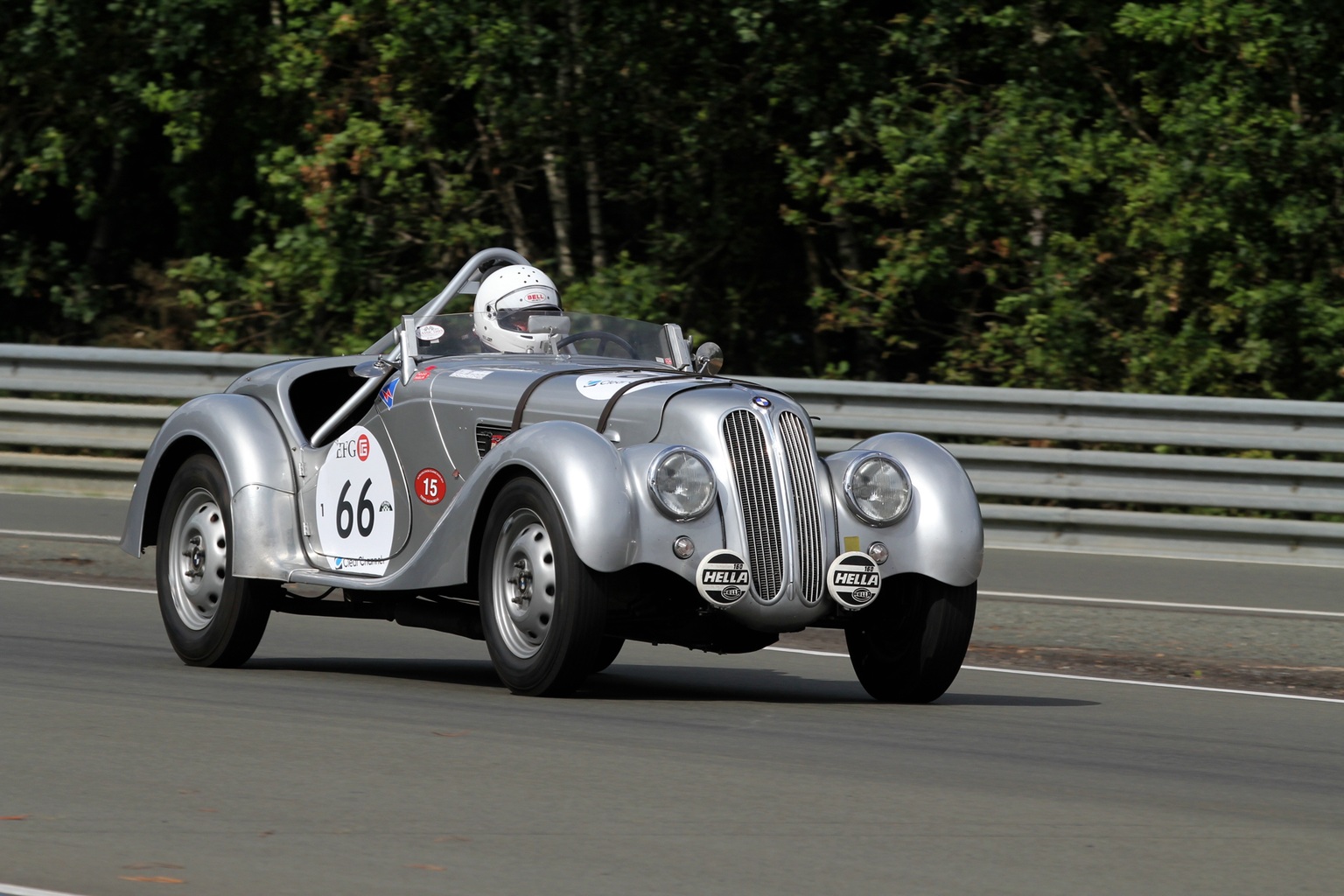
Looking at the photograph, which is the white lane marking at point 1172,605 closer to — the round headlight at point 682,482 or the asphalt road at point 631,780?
the asphalt road at point 631,780

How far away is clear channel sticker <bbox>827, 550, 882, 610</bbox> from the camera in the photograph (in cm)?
807

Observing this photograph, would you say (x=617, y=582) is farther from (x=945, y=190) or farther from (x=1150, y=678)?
(x=945, y=190)

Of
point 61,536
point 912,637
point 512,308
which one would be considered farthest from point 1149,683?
point 61,536

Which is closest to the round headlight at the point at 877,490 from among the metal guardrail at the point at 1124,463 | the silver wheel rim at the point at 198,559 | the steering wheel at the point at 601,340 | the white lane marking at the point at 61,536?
the steering wheel at the point at 601,340

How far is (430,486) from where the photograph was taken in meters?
8.86

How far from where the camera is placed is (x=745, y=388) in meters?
8.44

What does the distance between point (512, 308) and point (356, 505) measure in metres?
1.15

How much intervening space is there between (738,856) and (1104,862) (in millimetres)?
969

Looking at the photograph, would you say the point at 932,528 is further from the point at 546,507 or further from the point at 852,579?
the point at 546,507

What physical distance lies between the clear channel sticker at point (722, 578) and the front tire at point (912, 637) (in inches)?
26.1

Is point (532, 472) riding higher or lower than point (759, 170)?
lower

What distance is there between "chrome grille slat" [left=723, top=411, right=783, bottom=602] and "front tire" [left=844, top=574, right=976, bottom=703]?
496 millimetres

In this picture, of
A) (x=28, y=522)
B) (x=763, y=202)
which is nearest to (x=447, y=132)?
(x=763, y=202)

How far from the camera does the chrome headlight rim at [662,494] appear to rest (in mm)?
7840
